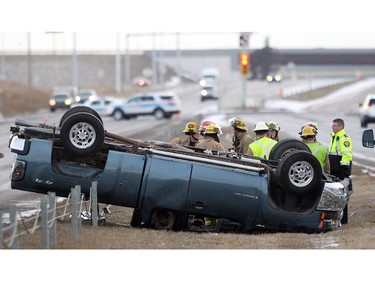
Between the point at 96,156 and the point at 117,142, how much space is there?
39 cm


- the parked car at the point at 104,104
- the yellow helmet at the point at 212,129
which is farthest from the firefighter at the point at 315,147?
the parked car at the point at 104,104

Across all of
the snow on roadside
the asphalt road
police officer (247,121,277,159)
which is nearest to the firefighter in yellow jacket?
police officer (247,121,277,159)

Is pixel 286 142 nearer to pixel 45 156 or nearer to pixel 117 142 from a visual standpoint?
pixel 117 142

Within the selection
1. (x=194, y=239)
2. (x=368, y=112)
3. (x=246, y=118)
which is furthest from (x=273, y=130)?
(x=246, y=118)

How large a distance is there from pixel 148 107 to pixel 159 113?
2.62ft

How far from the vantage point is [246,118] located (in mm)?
58094

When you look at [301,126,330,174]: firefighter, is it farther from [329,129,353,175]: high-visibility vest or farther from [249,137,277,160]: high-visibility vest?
[249,137,277,160]: high-visibility vest

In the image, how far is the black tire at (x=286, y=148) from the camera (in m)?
16.4

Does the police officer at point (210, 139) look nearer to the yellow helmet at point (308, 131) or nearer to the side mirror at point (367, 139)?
the yellow helmet at point (308, 131)

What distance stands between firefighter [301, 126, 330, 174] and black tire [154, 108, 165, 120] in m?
46.4

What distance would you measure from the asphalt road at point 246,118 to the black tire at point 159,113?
358 mm

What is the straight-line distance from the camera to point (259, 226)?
15.5 metres

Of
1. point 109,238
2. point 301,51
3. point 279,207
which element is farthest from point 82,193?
point 301,51

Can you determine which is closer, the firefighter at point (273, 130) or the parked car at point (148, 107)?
the firefighter at point (273, 130)
